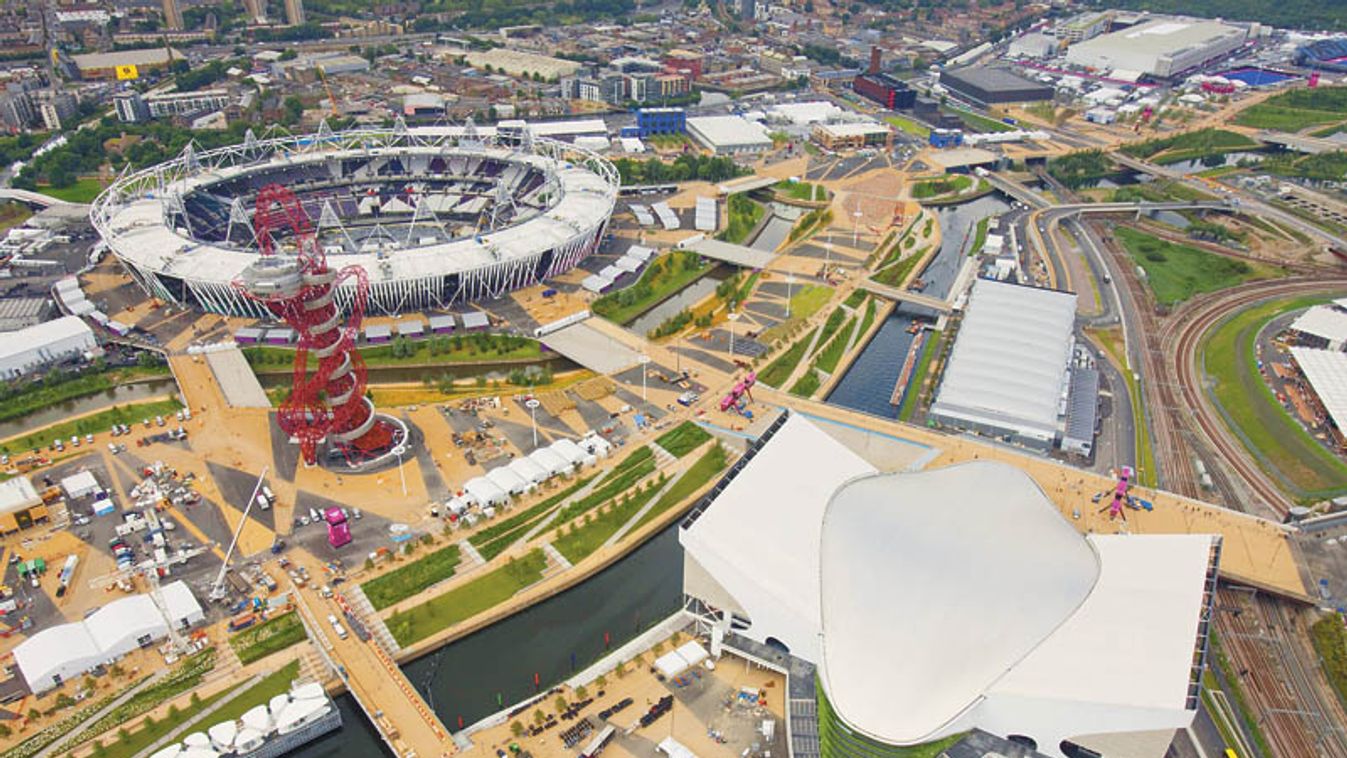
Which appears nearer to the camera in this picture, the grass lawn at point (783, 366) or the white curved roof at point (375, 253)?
the grass lawn at point (783, 366)

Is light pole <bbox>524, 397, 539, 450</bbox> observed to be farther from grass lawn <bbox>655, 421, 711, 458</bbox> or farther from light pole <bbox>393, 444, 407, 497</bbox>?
grass lawn <bbox>655, 421, 711, 458</bbox>

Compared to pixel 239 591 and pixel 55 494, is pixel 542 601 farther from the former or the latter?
pixel 55 494

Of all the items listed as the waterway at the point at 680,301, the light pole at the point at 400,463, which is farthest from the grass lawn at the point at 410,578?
the waterway at the point at 680,301

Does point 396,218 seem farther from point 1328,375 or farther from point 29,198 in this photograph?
Answer: point 1328,375

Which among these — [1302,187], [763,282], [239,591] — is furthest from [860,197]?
[239,591]

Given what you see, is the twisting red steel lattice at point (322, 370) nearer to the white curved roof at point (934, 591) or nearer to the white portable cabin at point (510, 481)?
the white portable cabin at point (510, 481)

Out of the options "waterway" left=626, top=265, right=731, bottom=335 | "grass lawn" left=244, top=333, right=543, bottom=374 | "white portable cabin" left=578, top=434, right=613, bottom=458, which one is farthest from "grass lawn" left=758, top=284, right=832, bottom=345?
"white portable cabin" left=578, top=434, right=613, bottom=458
